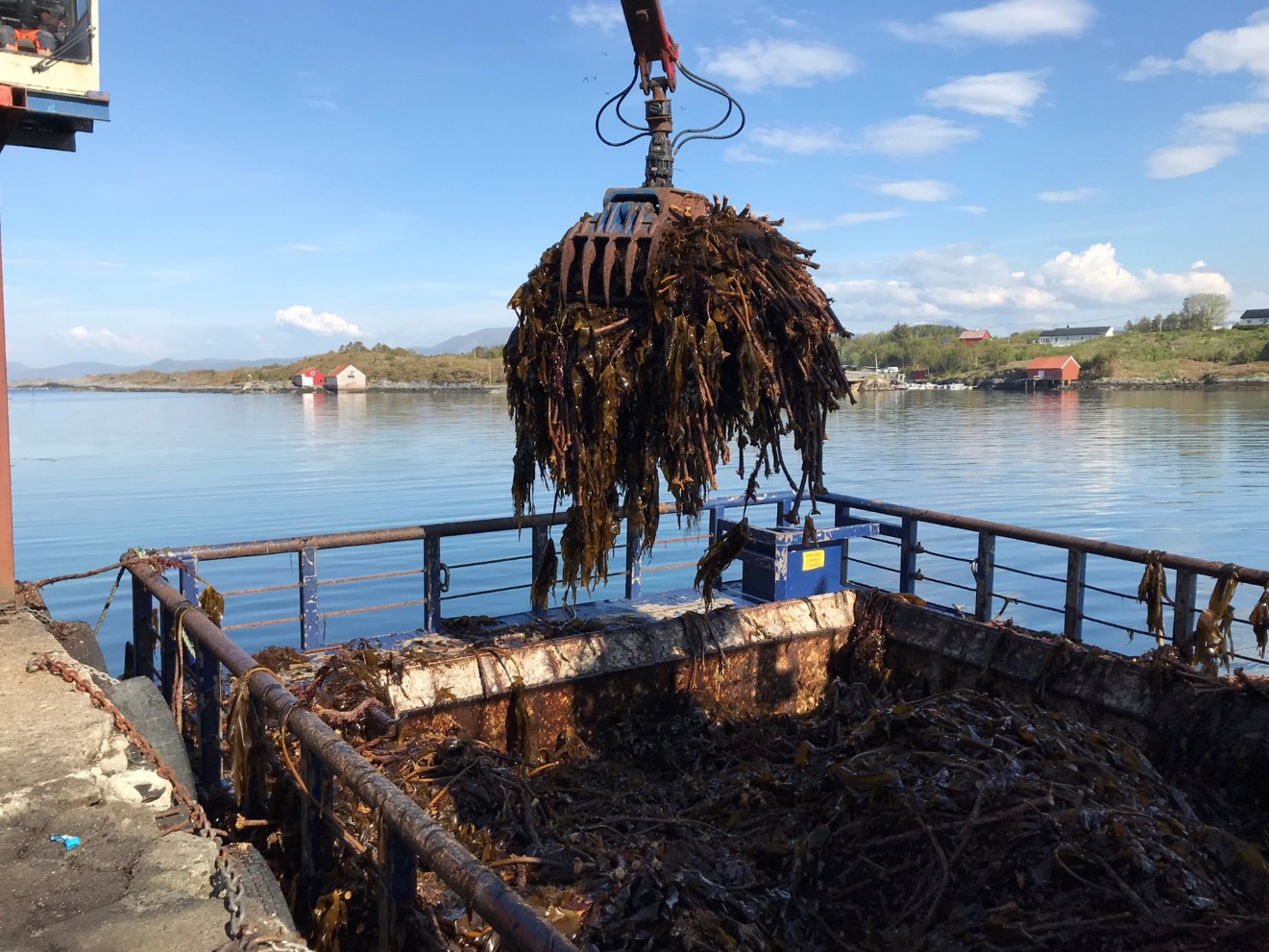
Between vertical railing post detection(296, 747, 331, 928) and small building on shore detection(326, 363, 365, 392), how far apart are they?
433 ft

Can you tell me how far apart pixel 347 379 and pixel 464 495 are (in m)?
108

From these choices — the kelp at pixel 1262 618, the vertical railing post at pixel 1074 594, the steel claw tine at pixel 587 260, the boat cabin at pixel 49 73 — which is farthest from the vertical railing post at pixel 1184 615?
the boat cabin at pixel 49 73

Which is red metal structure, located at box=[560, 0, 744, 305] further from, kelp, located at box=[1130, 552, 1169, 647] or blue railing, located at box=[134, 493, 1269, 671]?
kelp, located at box=[1130, 552, 1169, 647]

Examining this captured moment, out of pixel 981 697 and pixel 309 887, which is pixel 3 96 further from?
pixel 981 697

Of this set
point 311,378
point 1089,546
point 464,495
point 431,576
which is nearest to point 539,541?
point 431,576

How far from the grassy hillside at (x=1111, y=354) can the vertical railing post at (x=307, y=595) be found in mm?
89384

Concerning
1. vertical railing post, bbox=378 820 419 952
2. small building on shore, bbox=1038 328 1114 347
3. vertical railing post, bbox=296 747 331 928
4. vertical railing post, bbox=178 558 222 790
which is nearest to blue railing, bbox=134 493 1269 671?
vertical railing post, bbox=178 558 222 790

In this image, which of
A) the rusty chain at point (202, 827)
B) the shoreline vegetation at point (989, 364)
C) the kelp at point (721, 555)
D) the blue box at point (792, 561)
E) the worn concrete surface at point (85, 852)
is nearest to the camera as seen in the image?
the rusty chain at point (202, 827)

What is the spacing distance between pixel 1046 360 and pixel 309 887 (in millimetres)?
131089

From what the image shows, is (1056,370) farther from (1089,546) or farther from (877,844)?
(877,844)

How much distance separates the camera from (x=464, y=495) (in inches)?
1086

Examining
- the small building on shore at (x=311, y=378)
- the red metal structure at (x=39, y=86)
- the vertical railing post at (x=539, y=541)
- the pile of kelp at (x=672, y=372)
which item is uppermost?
the small building on shore at (x=311, y=378)

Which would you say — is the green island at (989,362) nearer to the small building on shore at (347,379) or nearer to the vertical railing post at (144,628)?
the small building on shore at (347,379)

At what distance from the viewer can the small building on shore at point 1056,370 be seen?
371 feet
